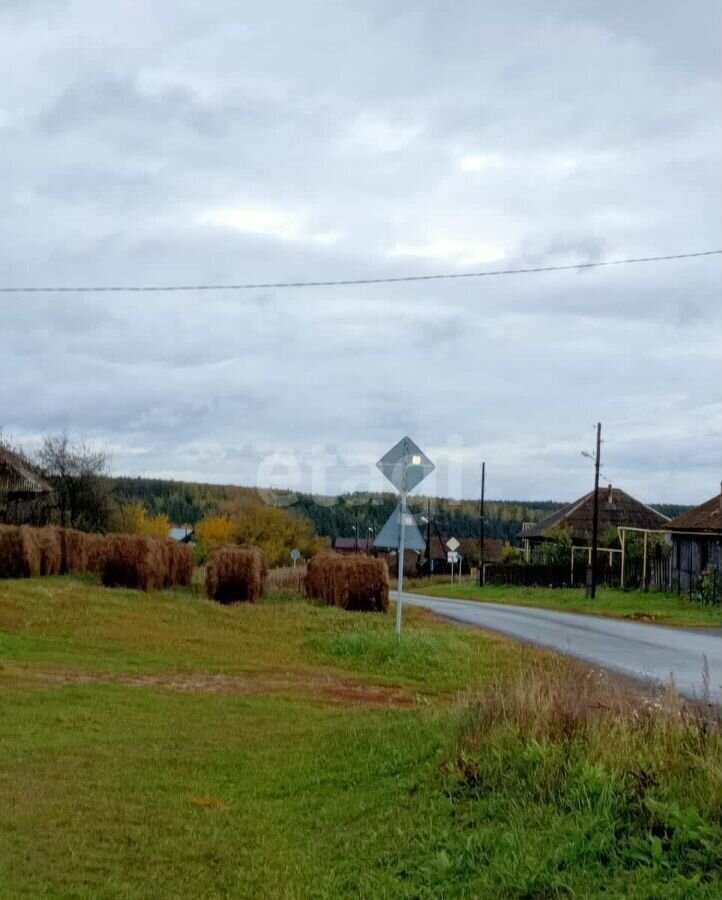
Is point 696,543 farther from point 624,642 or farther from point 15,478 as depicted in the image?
point 15,478

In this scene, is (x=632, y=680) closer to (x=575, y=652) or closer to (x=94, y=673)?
(x=575, y=652)

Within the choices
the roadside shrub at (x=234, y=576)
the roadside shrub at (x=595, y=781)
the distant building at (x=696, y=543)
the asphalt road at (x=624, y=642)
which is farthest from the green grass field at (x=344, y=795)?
the distant building at (x=696, y=543)

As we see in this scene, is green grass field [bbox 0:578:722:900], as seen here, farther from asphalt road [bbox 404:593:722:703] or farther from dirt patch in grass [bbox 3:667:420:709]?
asphalt road [bbox 404:593:722:703]

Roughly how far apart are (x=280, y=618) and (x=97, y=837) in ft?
52.6


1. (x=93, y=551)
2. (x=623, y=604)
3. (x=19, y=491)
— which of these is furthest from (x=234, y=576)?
(x=19, y=491)

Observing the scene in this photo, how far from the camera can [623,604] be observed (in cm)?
3734

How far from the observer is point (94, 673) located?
49.1ft

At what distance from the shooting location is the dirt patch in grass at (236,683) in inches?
538

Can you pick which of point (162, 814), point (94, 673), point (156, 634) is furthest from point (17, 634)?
point (162, 814)

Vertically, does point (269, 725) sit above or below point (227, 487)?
below

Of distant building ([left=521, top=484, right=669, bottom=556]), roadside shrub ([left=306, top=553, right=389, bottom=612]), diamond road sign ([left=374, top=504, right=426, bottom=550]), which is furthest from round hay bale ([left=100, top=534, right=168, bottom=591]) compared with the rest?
distant building ([left=521, top=484, right=669, bottom=556])

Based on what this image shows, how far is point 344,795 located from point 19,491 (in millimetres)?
38569

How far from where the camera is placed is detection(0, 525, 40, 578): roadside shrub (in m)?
27.2

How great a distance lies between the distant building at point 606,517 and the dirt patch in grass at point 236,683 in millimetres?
45824
